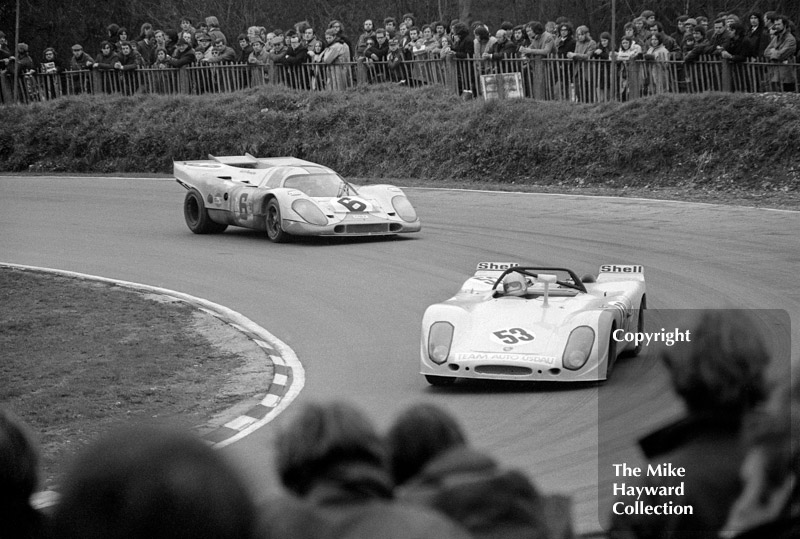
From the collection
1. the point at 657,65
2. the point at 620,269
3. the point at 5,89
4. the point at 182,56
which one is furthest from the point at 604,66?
the point at 5,89

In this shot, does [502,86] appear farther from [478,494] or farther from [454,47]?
[478,494]

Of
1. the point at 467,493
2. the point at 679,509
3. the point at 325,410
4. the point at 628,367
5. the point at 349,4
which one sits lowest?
the point at 628,367

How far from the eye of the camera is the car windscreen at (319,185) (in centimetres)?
1609

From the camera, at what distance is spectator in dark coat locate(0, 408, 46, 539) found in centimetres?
201

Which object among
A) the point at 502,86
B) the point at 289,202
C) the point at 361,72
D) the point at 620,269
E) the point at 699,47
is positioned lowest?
the point at 620,269

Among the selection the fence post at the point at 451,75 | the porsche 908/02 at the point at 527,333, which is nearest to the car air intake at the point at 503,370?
the porsche 908/02 at the point at 527,333

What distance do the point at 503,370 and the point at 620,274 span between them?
2.36 m

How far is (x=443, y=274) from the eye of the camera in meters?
13.4

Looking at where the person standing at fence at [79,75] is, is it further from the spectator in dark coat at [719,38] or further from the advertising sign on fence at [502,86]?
the spectator in dark coat at [719,38]

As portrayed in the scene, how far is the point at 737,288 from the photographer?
11.7 metres

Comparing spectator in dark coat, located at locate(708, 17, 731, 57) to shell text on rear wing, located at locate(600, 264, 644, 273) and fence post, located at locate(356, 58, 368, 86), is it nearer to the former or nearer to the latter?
fence post, located at locate(356, 58, 368, 86)

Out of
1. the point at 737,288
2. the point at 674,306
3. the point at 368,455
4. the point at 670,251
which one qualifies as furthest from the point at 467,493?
the point at 670,251

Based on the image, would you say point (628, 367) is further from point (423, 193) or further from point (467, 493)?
point (423, 193)

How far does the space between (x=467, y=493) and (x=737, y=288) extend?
1018 centimetres
